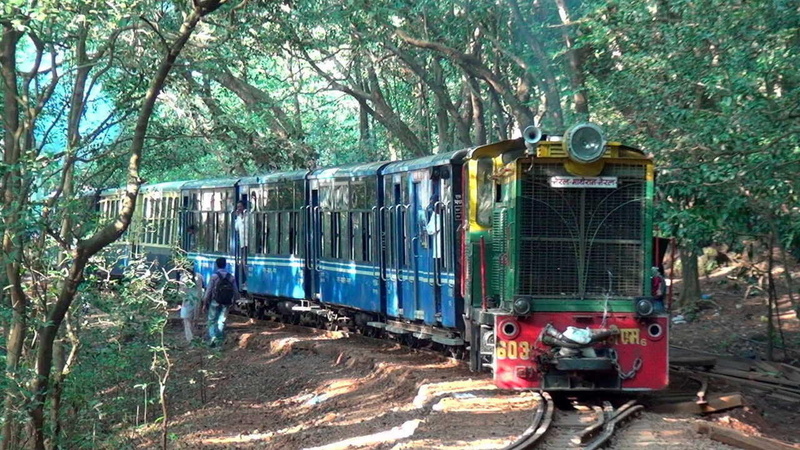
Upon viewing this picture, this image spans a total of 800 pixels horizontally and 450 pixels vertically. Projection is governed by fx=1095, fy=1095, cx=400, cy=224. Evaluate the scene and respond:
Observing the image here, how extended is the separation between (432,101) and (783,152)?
813 inches

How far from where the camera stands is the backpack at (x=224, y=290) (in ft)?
56.7

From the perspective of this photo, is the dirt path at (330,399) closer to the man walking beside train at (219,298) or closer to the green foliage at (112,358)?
the man walking beside train at (219,298)

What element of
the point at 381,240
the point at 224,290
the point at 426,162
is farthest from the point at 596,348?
the point at 224,290

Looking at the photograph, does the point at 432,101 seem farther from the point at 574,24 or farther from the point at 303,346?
the point at 303,346

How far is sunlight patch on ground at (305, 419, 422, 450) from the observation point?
10109 mm

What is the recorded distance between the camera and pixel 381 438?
10312 mm

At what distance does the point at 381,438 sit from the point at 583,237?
3052mm

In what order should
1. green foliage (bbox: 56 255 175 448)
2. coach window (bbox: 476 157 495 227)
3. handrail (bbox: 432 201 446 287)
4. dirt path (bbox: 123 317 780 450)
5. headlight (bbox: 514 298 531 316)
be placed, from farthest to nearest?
green foliage (bbox: 56 255 175 448)
handrail (bbox: 432 201 446 287)
coach window (bbox: 476 157 495 227)
headlight (bbox: 514 298 531 316)
dirt path (bbox: 123 317 780 450)

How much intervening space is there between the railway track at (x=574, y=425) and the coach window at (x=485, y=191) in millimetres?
2112

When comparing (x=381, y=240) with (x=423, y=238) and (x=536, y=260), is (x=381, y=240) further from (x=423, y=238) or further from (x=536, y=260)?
(x=536, y=260)

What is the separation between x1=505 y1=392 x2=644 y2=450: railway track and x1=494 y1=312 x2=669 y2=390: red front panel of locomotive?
28 centimetres

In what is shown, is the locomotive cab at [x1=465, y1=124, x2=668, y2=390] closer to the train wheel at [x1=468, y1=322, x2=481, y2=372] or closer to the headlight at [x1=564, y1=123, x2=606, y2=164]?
the headlight at [x1=564, y1=123, x2=606, y2=164]

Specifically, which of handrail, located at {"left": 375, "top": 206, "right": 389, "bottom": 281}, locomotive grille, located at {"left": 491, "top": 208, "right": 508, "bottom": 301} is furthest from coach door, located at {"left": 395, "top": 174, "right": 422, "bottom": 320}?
locomotive grille, located at {"left": 491, "top": 208, "right": 508, "bottom": 301}

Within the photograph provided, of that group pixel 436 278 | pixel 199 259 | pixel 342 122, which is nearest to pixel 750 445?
pixel 436 278
